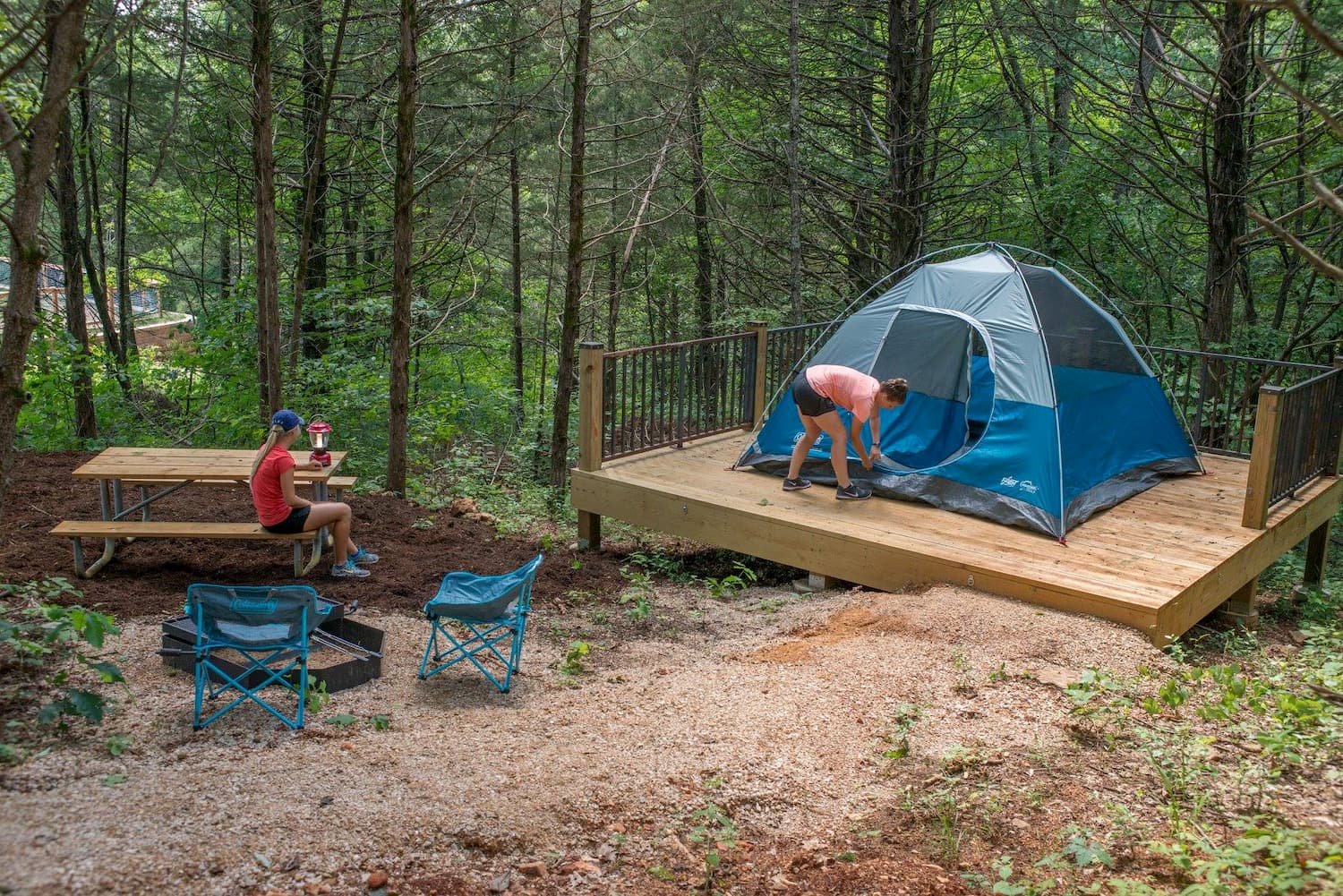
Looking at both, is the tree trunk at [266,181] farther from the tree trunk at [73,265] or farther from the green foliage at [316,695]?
the green foliage at [316,695]

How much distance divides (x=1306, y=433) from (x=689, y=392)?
517 centimetres

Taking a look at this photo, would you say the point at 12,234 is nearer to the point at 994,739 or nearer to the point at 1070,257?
the point at 994,739

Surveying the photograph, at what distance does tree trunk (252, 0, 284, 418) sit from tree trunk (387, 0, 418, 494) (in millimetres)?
1064

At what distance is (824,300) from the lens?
14.5 meters

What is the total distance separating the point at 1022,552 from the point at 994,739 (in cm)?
228

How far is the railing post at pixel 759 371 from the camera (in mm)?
9734

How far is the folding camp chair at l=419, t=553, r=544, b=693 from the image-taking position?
17.1 ft

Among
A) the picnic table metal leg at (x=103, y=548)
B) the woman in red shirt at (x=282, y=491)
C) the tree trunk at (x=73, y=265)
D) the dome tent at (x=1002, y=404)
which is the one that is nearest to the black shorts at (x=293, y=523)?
the woman in red shirt at (x=282, y=491)

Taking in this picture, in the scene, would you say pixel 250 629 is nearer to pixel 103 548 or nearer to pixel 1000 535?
pixel 103 548

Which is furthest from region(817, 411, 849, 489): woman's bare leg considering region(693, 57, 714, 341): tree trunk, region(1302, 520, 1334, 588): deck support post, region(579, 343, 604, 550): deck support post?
region(693, 57, 714, 341): tree trunk

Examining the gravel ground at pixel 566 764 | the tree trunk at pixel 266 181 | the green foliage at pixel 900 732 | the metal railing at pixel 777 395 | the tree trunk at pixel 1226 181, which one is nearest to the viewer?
the gravel ground at pixel 566 764

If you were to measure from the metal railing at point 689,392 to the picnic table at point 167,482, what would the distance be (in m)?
2.36

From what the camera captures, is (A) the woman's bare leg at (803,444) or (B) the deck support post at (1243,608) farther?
(A) the woman's bare leg at (803,444)

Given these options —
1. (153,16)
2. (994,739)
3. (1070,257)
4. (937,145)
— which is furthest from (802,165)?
(994,739)
